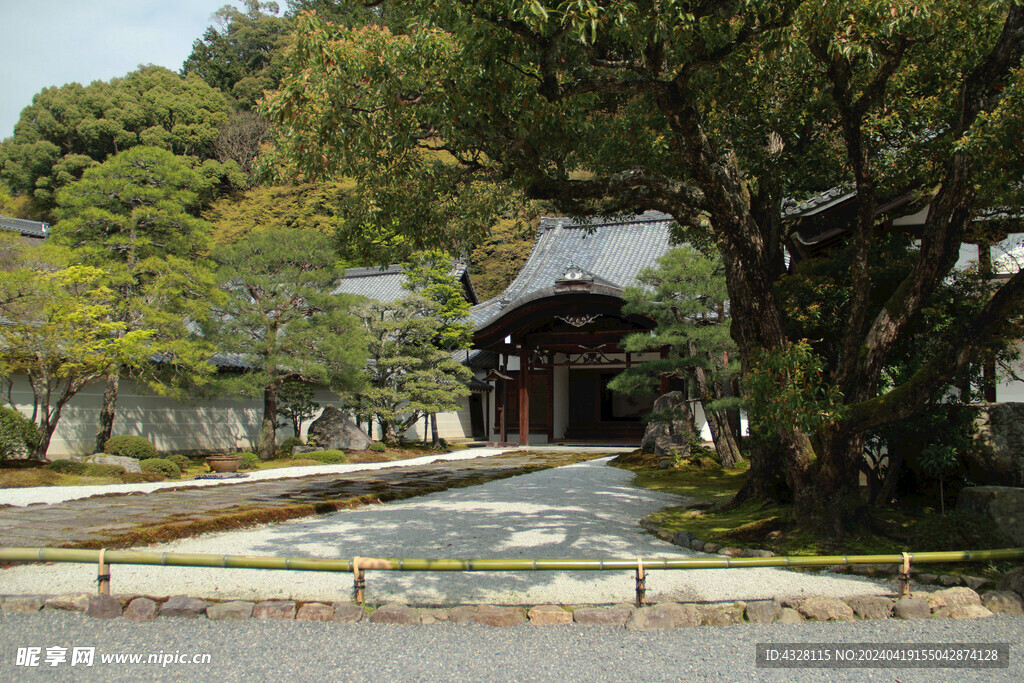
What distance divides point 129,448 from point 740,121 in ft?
36.9

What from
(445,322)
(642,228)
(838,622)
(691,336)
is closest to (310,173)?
(838,622)

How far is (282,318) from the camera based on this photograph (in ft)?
49.0

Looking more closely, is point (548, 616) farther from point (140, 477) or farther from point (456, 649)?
point (140, 477)

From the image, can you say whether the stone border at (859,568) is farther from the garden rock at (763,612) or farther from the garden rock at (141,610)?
the garden rock at (141,610)

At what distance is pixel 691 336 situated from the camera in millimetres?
12734

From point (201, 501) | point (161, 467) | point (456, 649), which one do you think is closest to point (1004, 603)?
point (456, 649)

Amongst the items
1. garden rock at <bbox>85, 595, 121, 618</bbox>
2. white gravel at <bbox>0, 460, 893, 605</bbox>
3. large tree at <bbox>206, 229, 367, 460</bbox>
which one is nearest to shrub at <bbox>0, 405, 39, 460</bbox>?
large tree at <bbox>206, 229, 367, 460</bbox>

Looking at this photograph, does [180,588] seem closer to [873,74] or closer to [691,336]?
[873,74]

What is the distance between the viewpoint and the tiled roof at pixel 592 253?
20656 mm

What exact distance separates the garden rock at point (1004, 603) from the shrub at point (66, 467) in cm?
1181

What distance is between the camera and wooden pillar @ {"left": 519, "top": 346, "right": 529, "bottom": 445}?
19859 millimetres

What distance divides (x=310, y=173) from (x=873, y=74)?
5.66 metres

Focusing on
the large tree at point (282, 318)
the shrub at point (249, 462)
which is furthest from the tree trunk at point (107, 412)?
the shrub at point (249, 462)

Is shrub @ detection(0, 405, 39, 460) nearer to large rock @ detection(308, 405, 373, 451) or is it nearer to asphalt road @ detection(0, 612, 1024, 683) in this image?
large rock @ detection(308, 405, 373, 451)
